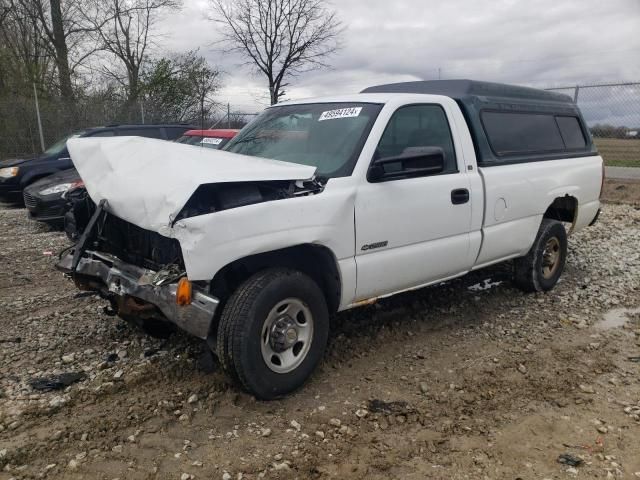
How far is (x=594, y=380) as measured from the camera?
3.80 meters

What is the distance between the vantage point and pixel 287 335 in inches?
133

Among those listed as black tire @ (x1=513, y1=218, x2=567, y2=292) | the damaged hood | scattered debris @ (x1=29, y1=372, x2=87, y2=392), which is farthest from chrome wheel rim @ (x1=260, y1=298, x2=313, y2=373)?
black tire @ (x1=513, y1=218, x2=567, y2=292)

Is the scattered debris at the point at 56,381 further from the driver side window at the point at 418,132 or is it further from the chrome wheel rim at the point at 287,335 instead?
the driver side window at the point at 418,132

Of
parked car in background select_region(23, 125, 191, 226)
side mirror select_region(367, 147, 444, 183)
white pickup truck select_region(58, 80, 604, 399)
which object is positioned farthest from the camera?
parked car in background select_region(23, 125, 191, 226)

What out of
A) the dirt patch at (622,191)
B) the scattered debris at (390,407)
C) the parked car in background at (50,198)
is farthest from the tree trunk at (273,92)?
the scattered debris at (390,407)

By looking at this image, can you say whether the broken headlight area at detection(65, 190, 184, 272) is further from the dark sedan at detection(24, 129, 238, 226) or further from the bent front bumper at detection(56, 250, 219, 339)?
the dark sedan at detection(24, 129, 238, 226)

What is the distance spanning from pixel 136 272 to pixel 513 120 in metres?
3.66

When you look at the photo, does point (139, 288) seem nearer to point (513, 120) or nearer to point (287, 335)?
point (287, 335)

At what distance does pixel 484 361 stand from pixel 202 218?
7.93 ft

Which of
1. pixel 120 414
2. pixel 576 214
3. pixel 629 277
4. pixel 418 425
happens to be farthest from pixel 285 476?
pixel 629 277

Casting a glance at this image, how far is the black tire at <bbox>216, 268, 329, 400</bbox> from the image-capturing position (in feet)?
10.2

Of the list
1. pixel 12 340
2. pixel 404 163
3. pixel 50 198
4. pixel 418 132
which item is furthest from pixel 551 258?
pixel 50 198

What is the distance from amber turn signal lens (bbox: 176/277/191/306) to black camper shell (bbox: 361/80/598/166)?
2723mm

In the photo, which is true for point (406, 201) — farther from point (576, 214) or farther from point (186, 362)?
point (576, 214)
